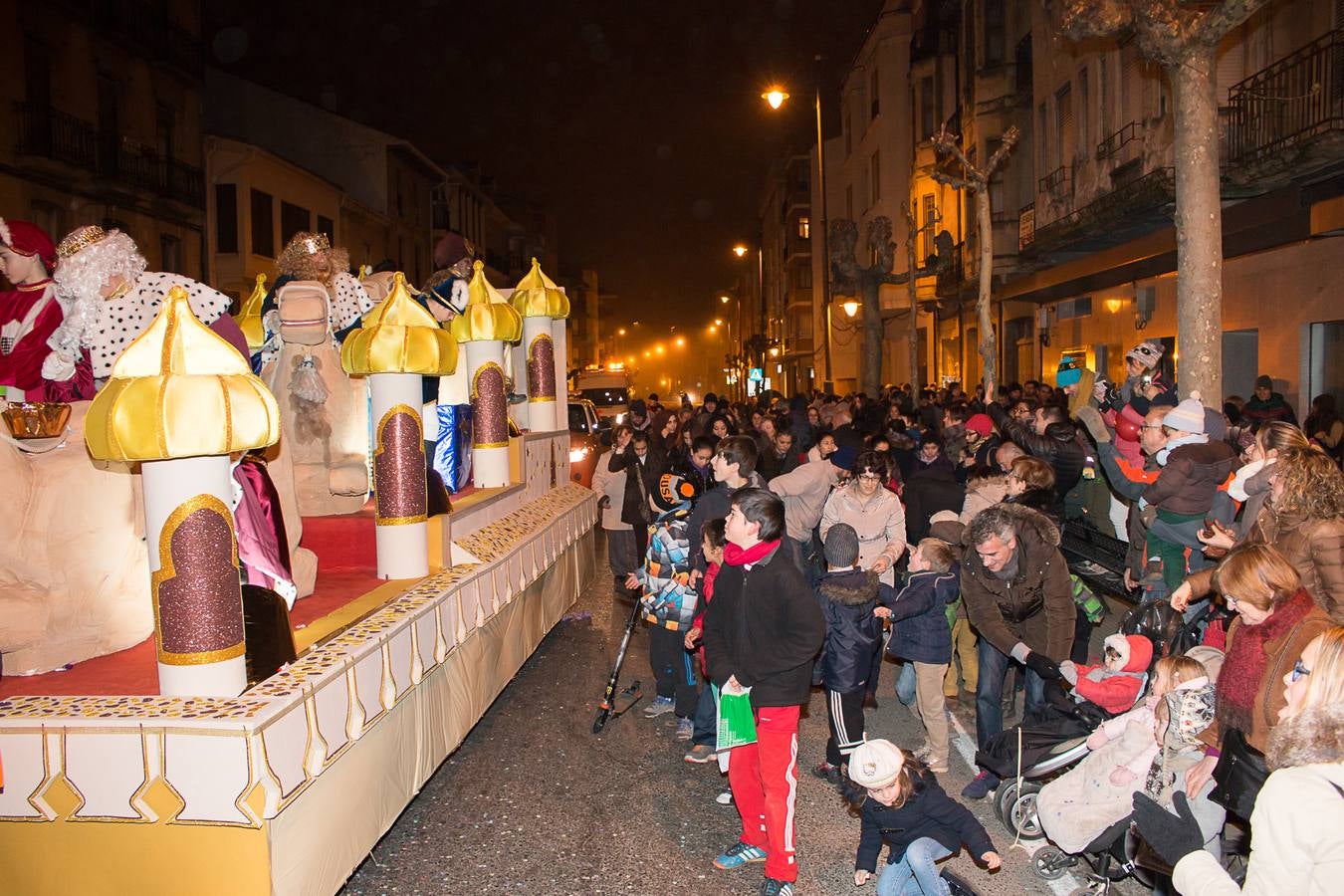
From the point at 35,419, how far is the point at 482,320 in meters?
4.03

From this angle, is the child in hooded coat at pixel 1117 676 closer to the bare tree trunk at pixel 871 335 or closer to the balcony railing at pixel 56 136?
the balcony railing at pixel 56 136

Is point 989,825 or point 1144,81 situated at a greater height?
point 1144,81

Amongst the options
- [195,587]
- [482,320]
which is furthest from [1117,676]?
[482,320]

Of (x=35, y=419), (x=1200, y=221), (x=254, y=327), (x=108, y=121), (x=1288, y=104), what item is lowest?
(x=35, y=419)

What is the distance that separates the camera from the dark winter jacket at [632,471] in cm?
1061

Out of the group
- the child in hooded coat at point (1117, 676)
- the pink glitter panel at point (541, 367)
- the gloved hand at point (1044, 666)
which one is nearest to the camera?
the child in hooded coat at point (1117, 676)

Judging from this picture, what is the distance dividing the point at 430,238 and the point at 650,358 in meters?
130

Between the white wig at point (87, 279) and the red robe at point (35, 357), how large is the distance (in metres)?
0.15

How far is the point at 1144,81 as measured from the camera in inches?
714

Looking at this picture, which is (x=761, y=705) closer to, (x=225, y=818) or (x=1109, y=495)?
(x=225, y=818)

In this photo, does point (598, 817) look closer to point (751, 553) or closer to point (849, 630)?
point (849, 630)

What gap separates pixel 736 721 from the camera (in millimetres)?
5047

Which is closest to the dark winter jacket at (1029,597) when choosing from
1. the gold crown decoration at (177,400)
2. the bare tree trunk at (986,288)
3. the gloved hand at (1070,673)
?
the gloved hand at (1070,673)

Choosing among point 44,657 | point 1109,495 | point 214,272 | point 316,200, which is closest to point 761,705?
point 44,657
